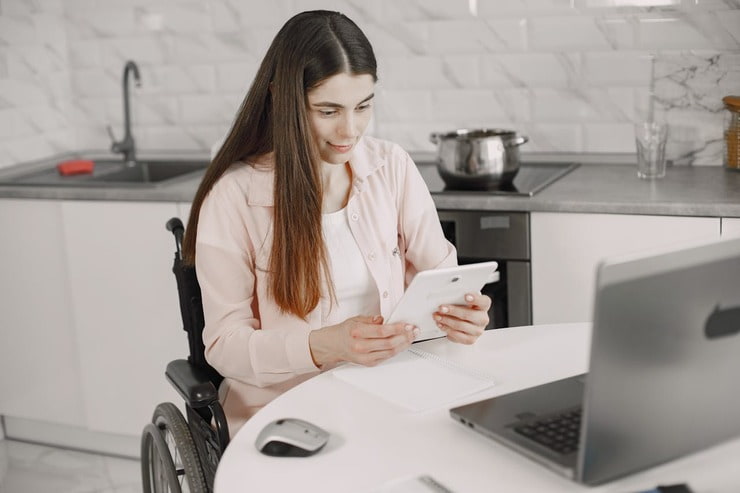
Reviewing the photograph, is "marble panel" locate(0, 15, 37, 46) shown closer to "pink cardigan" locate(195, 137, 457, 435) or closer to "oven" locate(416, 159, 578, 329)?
"oven" locate(416, 159, 578, 329)

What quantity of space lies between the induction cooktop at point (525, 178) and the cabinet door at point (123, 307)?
2.75 ft

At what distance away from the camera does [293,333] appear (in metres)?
1.87

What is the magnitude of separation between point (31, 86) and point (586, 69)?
209 centimetres

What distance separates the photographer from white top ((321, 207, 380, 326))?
2059 mm

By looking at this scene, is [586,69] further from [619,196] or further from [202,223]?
[202,223]

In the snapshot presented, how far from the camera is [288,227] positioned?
1986mm

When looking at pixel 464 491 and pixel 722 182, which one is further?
pixel 722 182

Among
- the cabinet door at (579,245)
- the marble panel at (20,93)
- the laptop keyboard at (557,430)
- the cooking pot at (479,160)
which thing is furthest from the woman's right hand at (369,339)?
the marble panel at (20,93)

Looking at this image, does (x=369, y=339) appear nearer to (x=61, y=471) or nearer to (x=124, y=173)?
(x=61, y=471)

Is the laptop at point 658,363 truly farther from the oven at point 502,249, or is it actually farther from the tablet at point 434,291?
the oven at point 502,249

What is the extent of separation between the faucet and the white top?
1852 millimetres

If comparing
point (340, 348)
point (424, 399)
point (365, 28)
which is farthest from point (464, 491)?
point (365, 28)

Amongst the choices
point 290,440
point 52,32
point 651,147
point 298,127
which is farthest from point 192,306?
point 52,32

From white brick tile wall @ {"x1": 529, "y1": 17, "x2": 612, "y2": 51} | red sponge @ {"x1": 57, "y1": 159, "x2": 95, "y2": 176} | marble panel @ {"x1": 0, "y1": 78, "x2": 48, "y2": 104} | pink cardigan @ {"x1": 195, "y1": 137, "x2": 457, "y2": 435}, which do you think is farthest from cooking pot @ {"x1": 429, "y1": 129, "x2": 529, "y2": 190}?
marble panel @ {"x1": 0, "y1": 78, "x2": 48, "y2": 104}
